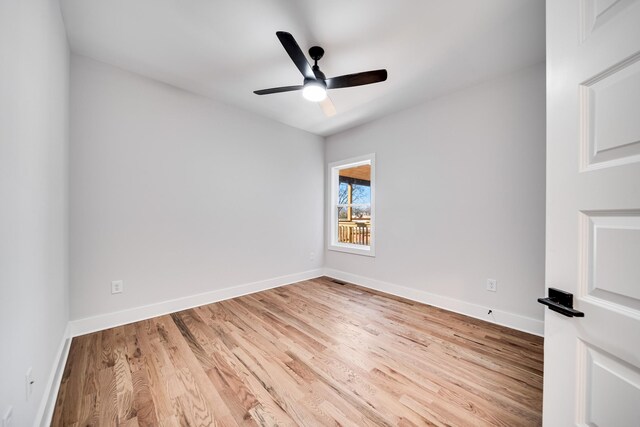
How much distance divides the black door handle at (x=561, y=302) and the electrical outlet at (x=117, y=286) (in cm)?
324

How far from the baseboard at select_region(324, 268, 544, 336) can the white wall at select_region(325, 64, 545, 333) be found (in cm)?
2

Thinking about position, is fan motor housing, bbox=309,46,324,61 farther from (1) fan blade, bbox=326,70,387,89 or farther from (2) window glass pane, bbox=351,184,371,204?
(2) window glass pane, bbox=351,184,371,204

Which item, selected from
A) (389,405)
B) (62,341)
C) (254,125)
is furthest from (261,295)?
(254,125)

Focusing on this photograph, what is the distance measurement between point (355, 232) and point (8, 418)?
173 inches

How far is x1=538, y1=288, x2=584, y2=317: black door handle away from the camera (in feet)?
2.56

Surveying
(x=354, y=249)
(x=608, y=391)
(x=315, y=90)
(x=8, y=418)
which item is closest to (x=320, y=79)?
(x=315, y=90)

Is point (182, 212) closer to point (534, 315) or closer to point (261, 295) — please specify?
point (261, 295)

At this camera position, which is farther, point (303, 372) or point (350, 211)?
point (350, 211)

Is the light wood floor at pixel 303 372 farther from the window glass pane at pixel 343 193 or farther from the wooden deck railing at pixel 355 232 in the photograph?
the window glass pane at pixel 343 193

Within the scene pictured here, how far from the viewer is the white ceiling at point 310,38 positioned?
5.52 ft

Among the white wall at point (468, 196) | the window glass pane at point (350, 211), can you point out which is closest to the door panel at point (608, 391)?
the white wall at point (468, 196)

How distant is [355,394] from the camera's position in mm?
1490

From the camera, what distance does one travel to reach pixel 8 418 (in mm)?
873

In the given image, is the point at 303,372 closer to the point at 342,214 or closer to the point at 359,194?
the point at 342,214
